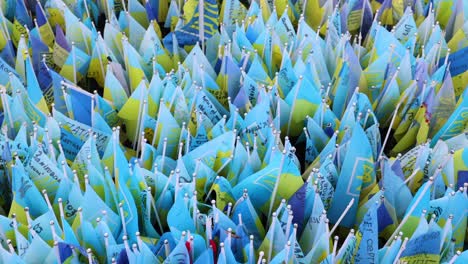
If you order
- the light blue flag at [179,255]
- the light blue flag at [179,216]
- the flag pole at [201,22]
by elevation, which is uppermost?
the flag pole at [201,22]

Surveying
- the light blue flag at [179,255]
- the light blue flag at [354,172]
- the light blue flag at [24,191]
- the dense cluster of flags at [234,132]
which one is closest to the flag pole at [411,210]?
the dense cluster of flags at [234,132]

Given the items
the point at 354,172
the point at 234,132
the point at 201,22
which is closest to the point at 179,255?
the point at 234,132

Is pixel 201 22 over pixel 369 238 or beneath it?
over

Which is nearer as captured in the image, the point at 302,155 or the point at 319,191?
the point at 319,191

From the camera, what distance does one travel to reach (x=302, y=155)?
1.70 metres

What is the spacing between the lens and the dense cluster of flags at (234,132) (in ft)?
A: 4.42

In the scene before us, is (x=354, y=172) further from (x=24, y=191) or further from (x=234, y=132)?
(x=24, y=191)

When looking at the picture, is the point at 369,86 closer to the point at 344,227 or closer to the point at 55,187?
the point at 344,227

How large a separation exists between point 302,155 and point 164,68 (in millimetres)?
520

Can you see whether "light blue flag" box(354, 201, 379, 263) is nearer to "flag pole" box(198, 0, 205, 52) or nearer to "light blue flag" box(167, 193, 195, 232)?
"light blue flag" box(167, 193, 195, 232)

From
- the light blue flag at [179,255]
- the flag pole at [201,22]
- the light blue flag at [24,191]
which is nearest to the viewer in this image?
the light blue flag at [179,255]

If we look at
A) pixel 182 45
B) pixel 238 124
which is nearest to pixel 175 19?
pixel 182 45

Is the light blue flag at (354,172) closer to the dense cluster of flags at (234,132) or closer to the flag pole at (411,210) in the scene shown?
the dense cluster of flags at (234,132)

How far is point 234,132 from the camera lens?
151 cm
